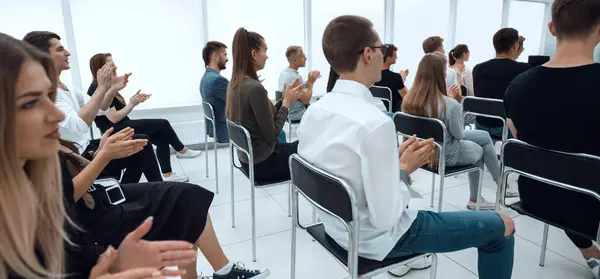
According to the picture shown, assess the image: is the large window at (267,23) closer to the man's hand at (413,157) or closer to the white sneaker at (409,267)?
the white sneaker at (409,267)

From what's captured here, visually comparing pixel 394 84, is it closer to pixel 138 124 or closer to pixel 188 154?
pixel 188 154

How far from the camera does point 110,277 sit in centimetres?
81

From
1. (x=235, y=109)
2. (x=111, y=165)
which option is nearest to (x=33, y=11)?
(x=111, y=165)

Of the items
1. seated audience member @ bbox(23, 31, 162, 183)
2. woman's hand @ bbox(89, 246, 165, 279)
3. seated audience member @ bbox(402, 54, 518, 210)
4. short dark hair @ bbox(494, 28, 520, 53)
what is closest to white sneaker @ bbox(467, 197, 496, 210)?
seated audience member @ bbox(402, 54, 518, 210)

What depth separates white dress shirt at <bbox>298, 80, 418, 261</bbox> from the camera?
110cm

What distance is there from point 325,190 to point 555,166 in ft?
2.94

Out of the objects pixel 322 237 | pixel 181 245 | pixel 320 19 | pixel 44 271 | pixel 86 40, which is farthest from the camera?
pixel 320 19

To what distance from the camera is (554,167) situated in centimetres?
140

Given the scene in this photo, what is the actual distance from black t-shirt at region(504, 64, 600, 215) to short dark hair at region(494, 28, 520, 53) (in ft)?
4.62

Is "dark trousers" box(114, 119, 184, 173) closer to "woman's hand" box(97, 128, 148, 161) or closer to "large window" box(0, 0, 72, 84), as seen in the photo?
"large window" box(0, 0, 72, 84)

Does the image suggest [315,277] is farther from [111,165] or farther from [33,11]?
[33,11]

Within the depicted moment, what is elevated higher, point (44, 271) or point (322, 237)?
point (44, 271)

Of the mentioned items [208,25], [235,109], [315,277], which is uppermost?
[208,25]

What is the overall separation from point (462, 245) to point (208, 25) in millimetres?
3895
